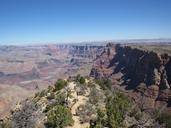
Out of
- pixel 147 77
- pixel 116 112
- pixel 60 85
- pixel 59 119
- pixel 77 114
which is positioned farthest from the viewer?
pixel 147 77

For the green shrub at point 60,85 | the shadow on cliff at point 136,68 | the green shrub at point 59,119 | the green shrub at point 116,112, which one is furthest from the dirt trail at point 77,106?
the shadow on cliff at point 136,68

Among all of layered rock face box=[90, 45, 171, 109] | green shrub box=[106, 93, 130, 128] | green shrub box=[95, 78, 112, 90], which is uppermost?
green shrub box=[106, 93, 130, 128]

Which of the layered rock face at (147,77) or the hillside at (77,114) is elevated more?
the hillside at (77,114)

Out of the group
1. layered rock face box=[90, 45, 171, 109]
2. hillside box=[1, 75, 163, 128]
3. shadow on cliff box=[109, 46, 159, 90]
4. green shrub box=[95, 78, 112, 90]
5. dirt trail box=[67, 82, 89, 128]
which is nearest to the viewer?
hillside box=[1, 75, 163, 128]

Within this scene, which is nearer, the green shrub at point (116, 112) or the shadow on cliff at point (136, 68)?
the green shrub at point (116, 112)

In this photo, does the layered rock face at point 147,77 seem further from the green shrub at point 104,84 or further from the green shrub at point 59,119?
the green shrub at point 59,119

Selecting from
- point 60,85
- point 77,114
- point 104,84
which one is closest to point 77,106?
point 77,114

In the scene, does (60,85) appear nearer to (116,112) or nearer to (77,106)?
(77,106)

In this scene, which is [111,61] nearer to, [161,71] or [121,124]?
[161,71]

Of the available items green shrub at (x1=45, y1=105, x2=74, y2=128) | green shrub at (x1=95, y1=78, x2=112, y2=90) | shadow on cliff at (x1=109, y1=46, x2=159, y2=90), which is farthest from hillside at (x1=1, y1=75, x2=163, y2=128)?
shadow on cliff at (x1=109, y1=46, x2=159, y2=90)

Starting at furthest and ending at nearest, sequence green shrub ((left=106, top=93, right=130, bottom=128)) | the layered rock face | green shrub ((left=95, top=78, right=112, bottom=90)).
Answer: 1. the layered rock face
2. green shrub ((left=95, top=78, right=112, bottom=90))
3. green shrub ((left=106, top=93, right=130, bottom=128))

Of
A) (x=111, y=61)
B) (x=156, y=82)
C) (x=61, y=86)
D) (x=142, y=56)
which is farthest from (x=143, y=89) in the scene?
(x=111, y=61)

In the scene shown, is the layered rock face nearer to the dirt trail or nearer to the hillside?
the dirt trail
